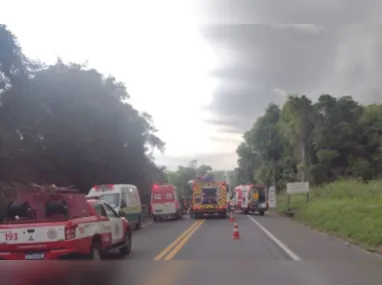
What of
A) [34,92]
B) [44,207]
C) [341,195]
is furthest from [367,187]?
[44,207]

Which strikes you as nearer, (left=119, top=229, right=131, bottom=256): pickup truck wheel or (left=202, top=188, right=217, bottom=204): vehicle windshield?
(left=119, top=229, right=131, bottom=256): pickup truck wheel

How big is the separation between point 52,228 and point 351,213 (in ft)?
54.5

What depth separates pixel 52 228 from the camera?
10164 millimetres

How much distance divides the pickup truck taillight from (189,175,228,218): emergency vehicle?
2738 centimetres

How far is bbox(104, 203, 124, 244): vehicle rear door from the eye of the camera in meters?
12.8

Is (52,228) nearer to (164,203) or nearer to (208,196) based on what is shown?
(164,203)

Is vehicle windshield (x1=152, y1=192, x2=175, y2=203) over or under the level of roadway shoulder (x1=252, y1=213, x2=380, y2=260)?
over

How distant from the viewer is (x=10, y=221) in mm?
10711

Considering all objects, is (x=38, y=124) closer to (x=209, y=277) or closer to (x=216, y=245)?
(x=216, y=245)

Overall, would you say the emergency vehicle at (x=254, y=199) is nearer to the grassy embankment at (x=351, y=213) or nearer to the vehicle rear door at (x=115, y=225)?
the grassy embankment at (x=351, y=213)

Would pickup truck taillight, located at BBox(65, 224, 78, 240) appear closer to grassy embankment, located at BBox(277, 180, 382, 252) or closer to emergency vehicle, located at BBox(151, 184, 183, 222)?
grassy embankment, located at BBox(277, 180, 382, 252)

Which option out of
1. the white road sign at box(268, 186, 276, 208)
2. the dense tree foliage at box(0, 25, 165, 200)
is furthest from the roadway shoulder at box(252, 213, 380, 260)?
the white road sign at box(268, 186, 276, 208)

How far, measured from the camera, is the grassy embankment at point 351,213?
1844 centimetres

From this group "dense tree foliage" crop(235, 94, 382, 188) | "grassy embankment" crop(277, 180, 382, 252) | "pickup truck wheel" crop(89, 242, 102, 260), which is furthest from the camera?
"grassy embankment" crop(277, 180, 382, 252)
